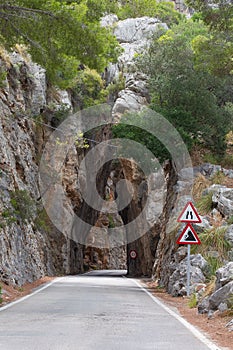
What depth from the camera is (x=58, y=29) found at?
1238 cm

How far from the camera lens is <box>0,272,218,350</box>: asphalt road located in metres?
6.39

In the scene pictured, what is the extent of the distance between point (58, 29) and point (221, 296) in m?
7.21

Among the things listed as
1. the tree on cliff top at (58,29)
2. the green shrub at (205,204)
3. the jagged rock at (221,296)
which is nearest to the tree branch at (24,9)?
the tree on cliff top at (58,29)

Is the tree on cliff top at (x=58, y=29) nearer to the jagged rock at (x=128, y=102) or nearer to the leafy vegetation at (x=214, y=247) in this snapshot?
the leafy vegetation at (x=214, y=247)

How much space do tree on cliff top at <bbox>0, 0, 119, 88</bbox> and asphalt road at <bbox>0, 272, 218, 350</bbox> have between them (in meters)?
6.12

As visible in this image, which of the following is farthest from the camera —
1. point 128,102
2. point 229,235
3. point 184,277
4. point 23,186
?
point 128,102

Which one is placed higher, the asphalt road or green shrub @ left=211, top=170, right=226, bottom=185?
green shrub @ left=211, top=170, right=226, bottom=185

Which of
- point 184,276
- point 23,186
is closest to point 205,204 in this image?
point 184,276

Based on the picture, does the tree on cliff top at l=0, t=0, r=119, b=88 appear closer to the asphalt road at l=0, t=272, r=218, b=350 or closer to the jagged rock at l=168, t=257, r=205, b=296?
the asphalt road at l=0, t=272, r=218, b=350

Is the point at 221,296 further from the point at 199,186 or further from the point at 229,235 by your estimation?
the point at 199,186

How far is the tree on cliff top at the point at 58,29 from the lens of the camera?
12133mm

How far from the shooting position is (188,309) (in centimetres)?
1157

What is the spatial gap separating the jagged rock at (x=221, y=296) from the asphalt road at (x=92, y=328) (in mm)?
882

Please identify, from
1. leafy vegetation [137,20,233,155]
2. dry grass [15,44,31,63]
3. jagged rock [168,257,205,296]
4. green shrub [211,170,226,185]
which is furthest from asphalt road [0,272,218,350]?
dry grass [15,44,31,63]
